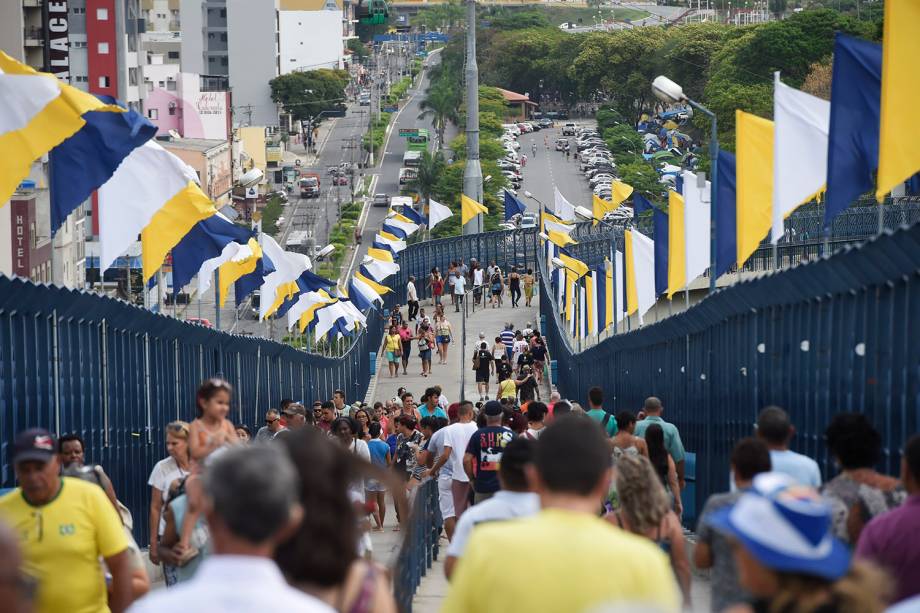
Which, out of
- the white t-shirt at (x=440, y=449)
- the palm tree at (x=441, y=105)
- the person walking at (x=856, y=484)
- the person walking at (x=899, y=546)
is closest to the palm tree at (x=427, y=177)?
the palm tree at (x=441, y=105)

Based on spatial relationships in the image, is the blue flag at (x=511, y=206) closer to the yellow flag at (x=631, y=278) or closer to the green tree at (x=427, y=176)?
the yellow flag at (x=631, y=278)

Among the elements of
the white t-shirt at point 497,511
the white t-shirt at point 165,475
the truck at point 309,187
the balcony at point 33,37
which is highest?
the balcony at point 33,37

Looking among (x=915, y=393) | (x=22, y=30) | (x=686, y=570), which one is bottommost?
(x=686, y=570)

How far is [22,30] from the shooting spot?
86438 mm

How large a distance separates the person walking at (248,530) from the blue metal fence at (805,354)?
18.6ft

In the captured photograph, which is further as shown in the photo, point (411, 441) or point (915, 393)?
point (411, 441)

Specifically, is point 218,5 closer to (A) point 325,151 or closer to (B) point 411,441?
(A) point 325,151

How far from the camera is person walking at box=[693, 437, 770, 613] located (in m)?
7.67

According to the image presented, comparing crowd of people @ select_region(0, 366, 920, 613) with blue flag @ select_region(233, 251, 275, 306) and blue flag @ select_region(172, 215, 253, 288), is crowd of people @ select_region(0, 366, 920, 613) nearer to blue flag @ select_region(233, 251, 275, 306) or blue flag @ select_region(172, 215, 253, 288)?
blue flag @ select_region(172, 215, 253, 288)

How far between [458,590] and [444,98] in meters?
164

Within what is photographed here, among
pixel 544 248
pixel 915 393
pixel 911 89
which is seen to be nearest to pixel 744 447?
pixel 915 393

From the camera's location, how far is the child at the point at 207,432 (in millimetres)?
9656

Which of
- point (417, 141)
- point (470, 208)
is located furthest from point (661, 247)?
point (417, 141)

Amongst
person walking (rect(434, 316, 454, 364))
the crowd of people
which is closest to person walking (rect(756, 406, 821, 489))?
the crowd of people
